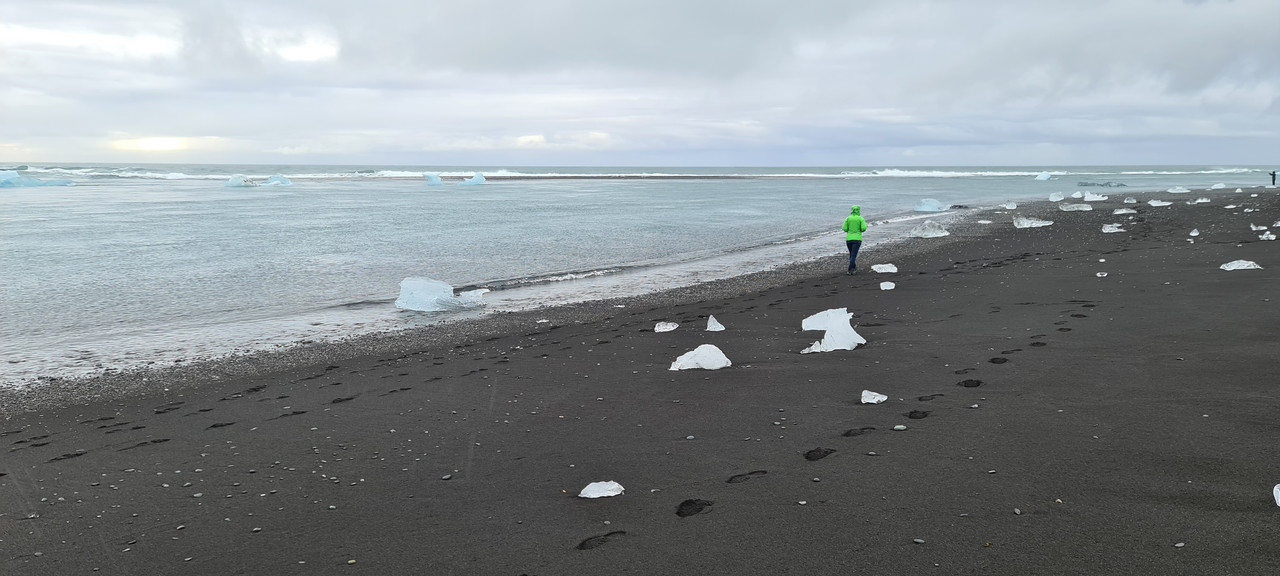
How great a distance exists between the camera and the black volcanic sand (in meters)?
3.88

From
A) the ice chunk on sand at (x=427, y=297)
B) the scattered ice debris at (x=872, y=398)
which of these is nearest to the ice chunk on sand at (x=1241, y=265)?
the scattered ice debris at (x=872, y=398)

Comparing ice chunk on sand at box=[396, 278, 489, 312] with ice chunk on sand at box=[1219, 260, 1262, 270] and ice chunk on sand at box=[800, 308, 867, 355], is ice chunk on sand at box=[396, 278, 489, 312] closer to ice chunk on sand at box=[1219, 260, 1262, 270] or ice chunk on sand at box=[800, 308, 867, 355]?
ice chunk on sand at box=[800, 308, 867, 355]

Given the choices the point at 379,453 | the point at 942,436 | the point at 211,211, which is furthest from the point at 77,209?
the point at 942,436

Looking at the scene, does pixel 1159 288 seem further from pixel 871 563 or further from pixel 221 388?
pixel 221 388

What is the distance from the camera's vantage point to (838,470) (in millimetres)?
4801

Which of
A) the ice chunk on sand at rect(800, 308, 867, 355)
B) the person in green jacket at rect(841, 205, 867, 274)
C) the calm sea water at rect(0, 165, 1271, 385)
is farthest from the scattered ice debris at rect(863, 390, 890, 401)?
the person in green jacket at rect(841, 205, 867, 274)

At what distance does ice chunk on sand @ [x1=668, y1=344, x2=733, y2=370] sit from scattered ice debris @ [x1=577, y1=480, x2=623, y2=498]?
3088mm

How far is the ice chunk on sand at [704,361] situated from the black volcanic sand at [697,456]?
0.15 metres

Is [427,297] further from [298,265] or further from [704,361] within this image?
[298,265]

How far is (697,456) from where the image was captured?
5.23m

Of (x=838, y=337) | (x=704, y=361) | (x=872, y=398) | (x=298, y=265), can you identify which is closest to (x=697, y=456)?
(x=872, y=398)

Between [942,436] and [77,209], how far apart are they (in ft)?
168

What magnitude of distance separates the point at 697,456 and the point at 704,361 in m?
2.49

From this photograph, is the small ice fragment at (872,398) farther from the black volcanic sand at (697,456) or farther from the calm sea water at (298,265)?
the calm sea water at (298,265)
